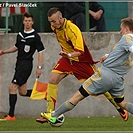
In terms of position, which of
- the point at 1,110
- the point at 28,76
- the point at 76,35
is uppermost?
the point at 76,35

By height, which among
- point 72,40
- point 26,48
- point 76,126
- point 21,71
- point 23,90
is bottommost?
point 76,126

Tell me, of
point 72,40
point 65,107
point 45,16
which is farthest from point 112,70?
point 45,16

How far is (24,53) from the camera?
12977mm

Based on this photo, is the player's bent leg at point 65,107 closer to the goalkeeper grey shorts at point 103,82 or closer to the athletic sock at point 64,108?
the athletic sock at point 64,108

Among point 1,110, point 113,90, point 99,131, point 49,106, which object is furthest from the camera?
point 1,110

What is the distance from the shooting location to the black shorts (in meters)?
13.0

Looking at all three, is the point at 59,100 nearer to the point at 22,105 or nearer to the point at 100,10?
the point at 22,105

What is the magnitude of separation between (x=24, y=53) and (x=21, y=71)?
0.35 meters

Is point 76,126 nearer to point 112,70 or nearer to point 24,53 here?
point 112,70

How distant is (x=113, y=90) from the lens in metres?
10.7

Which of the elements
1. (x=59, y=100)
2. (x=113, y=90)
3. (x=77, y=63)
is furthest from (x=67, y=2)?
(x=113, y=90)

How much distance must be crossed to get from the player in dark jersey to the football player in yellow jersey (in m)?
1.42

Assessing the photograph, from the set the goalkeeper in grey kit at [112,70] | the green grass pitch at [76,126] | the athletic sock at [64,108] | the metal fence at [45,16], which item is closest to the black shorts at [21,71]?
the green grass pitch at [76,126]

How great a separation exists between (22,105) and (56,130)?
4229 millimetres
